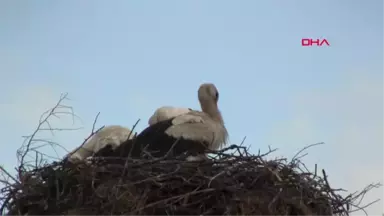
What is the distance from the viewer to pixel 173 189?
5375 mm

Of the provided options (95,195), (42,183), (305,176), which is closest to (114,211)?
(95,195)

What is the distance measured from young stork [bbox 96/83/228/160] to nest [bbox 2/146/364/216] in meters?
0.57

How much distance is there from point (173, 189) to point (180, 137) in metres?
1.25

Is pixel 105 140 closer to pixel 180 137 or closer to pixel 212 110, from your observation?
pixel 180 137

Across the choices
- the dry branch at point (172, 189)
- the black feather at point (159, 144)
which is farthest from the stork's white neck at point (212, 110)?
the dry branch at point (172, 189)

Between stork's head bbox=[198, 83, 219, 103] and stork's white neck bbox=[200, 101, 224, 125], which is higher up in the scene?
stork's head bbox=[198, 83, 219, 103]

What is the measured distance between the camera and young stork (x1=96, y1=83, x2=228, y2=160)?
20.7 ft

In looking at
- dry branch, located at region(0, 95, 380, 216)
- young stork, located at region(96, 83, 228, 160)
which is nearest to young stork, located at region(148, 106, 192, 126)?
young stork, located at region(96, 83, 228, 160)

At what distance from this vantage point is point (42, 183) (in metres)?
5.48

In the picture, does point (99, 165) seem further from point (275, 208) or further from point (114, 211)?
point (275, 208)

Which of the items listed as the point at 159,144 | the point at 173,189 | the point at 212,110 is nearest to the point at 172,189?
the point at 173,189

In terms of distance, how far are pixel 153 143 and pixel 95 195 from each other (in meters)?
1.39

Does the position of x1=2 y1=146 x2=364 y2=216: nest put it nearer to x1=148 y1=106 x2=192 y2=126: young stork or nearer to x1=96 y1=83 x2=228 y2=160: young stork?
x1=96 y1=83 x2=228 y2=160: young stork

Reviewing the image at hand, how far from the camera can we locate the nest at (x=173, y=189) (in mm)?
5176
